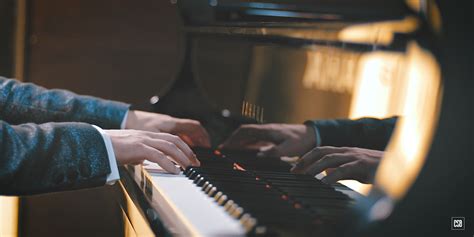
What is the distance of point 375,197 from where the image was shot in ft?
3.30

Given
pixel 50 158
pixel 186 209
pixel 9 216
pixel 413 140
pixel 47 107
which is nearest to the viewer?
pixel 413 140

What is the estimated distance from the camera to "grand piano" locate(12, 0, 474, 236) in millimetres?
1012

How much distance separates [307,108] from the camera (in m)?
1.60

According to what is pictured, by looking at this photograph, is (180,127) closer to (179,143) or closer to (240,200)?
(179,143)

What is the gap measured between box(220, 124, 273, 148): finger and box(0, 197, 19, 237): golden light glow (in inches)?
39.8

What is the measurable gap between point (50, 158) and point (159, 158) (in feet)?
0.68

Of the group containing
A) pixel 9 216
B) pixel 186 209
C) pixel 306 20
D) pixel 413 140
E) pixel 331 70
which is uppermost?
pixel 306 20

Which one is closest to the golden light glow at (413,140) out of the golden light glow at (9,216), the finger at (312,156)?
the finger at (312,156)

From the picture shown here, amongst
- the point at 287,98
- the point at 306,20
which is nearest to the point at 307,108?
the point at 287,98

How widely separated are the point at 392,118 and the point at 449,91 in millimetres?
313

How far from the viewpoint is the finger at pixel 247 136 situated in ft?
5.66

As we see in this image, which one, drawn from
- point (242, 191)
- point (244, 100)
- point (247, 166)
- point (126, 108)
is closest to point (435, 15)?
point (242, 191)

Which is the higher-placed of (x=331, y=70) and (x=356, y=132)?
(x=331, y=70)

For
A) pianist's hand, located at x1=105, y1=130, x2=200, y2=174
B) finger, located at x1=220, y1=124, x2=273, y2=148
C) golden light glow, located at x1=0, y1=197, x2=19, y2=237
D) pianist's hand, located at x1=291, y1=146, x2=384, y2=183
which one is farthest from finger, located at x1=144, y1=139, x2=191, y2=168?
golden light glow, located at x1=0, y1=197, x2=19, y2=237
